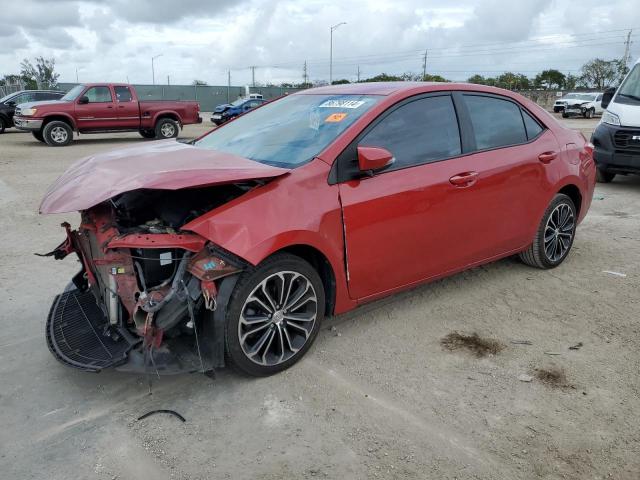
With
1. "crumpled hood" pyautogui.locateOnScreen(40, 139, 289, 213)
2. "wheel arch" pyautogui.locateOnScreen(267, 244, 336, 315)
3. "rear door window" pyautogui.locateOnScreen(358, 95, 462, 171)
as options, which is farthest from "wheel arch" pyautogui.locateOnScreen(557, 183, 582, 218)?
"crumpled hood" pyautogui.locateOnScreen(40, 139, 289, 213)

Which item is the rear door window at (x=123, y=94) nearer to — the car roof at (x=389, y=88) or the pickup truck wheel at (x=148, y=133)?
the pickup truck wheel at (x=148, y=133)

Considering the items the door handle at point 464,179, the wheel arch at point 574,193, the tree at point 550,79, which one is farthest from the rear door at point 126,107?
the tree at point 550,79

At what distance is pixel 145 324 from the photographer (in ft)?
9.57

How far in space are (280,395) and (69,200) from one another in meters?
1.62

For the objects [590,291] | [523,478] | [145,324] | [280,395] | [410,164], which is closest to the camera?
[523,478]

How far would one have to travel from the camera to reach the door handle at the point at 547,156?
4.62m

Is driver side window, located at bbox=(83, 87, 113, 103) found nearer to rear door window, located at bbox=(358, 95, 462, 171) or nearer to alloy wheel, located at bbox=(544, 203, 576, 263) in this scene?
rear door window, located at bbox=(358, 95, 462, 171)

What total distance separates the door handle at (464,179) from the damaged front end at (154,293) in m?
1.58

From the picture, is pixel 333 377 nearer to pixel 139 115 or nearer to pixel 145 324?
pixel 145 324

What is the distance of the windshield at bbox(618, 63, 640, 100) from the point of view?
9.12 metres

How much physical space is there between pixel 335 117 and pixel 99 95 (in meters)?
14.9

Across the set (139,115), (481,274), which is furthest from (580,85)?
(481,274)

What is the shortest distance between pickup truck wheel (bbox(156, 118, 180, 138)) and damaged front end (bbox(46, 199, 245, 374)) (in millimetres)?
15209

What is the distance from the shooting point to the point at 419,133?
3857 millimetres
